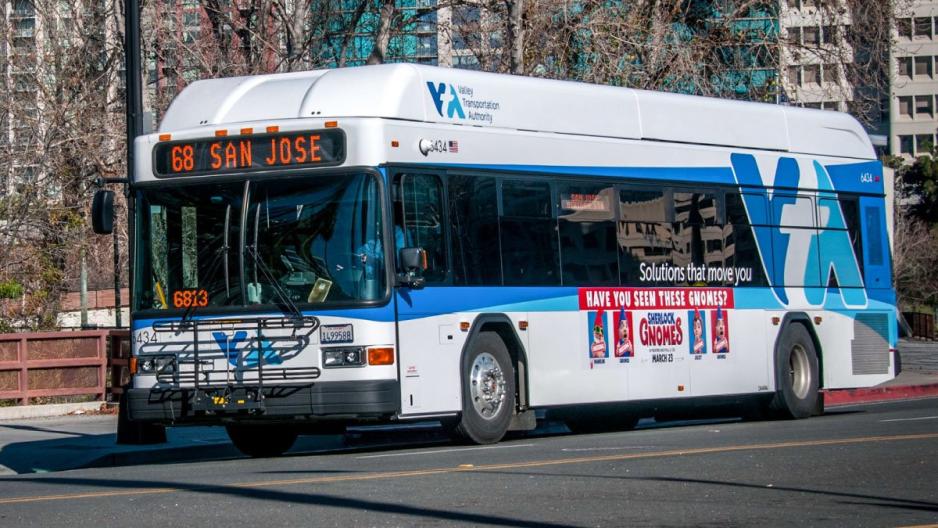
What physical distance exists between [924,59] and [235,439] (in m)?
107

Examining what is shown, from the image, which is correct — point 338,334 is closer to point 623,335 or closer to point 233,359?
point 233,359

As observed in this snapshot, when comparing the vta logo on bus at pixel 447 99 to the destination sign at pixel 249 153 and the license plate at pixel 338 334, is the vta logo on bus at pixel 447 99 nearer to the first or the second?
the destination sign at pixel 249 153

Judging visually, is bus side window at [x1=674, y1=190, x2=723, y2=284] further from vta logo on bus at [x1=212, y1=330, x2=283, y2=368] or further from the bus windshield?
vta logo on bus at [x1=212, y1=330, x2=283, y2=368]

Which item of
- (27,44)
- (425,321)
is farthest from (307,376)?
(27,44)

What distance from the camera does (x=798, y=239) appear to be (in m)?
19.3

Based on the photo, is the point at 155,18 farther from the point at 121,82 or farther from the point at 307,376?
the point at 307,376

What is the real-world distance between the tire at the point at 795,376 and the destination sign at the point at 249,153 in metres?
7.11

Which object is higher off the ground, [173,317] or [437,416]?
[173,317]

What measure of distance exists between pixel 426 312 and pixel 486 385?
3.69ft

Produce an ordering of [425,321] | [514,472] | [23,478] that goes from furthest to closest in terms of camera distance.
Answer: [425,321], [23,478], [514,472]

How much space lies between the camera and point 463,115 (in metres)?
15.1

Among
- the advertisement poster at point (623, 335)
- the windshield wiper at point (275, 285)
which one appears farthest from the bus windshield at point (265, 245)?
the advertisement poster at point (623, 335)

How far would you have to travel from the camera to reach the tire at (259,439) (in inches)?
624

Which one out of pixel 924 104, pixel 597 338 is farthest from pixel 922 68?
pixel 597 338
